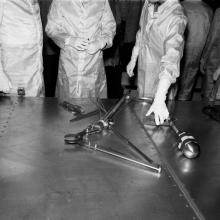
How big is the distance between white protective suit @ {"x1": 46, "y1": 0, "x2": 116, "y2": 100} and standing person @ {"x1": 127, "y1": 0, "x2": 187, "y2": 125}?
240 millimetres

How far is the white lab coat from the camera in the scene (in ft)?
4.67

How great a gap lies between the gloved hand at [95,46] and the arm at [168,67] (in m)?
0.52

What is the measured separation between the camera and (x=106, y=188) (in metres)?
0.85

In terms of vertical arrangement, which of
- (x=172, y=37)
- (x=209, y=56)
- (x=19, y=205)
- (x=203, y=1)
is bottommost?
(x=19, y=205)

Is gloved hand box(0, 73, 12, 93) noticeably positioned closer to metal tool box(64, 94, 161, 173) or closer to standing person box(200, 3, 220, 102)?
metal tool box(64, 94, 161, 173)

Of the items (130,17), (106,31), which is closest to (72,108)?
(106,31)

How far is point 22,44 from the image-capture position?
1789 mm

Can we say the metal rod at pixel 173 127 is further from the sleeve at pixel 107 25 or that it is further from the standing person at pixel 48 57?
the standing person at pixel 48 57

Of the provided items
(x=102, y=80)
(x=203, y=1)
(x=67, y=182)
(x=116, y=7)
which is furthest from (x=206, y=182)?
(x=203, y=1)

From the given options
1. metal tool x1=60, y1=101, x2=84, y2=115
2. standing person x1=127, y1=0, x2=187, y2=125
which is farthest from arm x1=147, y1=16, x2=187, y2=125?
metal tool x1=60, y1=101, x2=84, y2=115

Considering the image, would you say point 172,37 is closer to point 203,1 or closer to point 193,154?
point 193,154

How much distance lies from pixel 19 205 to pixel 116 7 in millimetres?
2107

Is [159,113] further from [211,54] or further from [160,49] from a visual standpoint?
[211,54]

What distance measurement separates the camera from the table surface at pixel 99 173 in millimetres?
767
